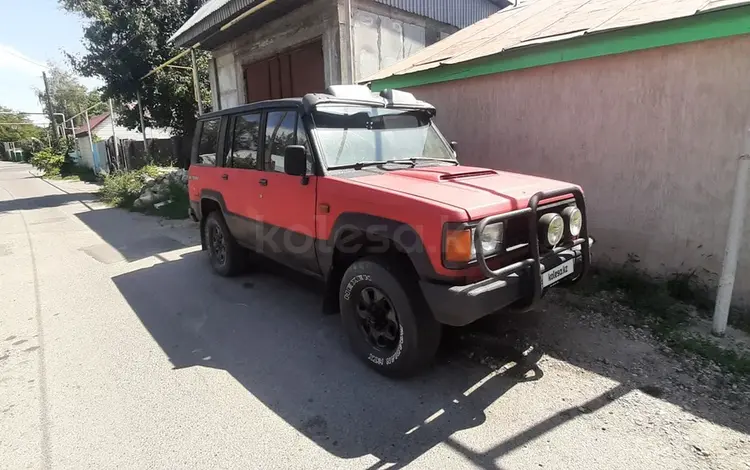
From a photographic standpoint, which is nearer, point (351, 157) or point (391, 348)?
point (391, 348)

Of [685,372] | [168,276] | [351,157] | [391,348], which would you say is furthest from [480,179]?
[168,276]

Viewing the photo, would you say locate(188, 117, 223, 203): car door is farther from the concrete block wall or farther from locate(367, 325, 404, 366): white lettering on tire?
the concrete block wall

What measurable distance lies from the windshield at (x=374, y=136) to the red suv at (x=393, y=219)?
0.01 m

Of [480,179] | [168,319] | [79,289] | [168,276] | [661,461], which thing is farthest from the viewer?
[168,276]

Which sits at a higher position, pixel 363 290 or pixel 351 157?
pixel 351 157

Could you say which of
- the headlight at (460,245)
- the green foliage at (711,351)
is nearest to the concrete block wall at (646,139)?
the green foliage at (711,351)

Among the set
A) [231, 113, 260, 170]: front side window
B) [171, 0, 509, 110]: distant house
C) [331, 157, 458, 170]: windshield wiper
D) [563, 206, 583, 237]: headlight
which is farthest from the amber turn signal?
[171, 0, 509, 110]: distant house

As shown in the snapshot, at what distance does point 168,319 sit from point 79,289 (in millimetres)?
1869

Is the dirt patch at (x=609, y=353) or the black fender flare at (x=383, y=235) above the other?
the black fender flare at (x=383, y=235)

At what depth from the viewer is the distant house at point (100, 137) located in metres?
22.6

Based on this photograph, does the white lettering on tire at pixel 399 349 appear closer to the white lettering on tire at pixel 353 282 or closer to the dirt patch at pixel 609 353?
the white lettering on tire at pixel 353 282

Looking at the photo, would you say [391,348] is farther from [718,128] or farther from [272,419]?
[718,128]

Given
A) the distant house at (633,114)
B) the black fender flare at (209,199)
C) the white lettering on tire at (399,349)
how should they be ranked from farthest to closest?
the black fender flare at (209,199), the distant house at (633,114), the white lettering on tire at (399,349)

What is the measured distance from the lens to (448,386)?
2975 millimetres
